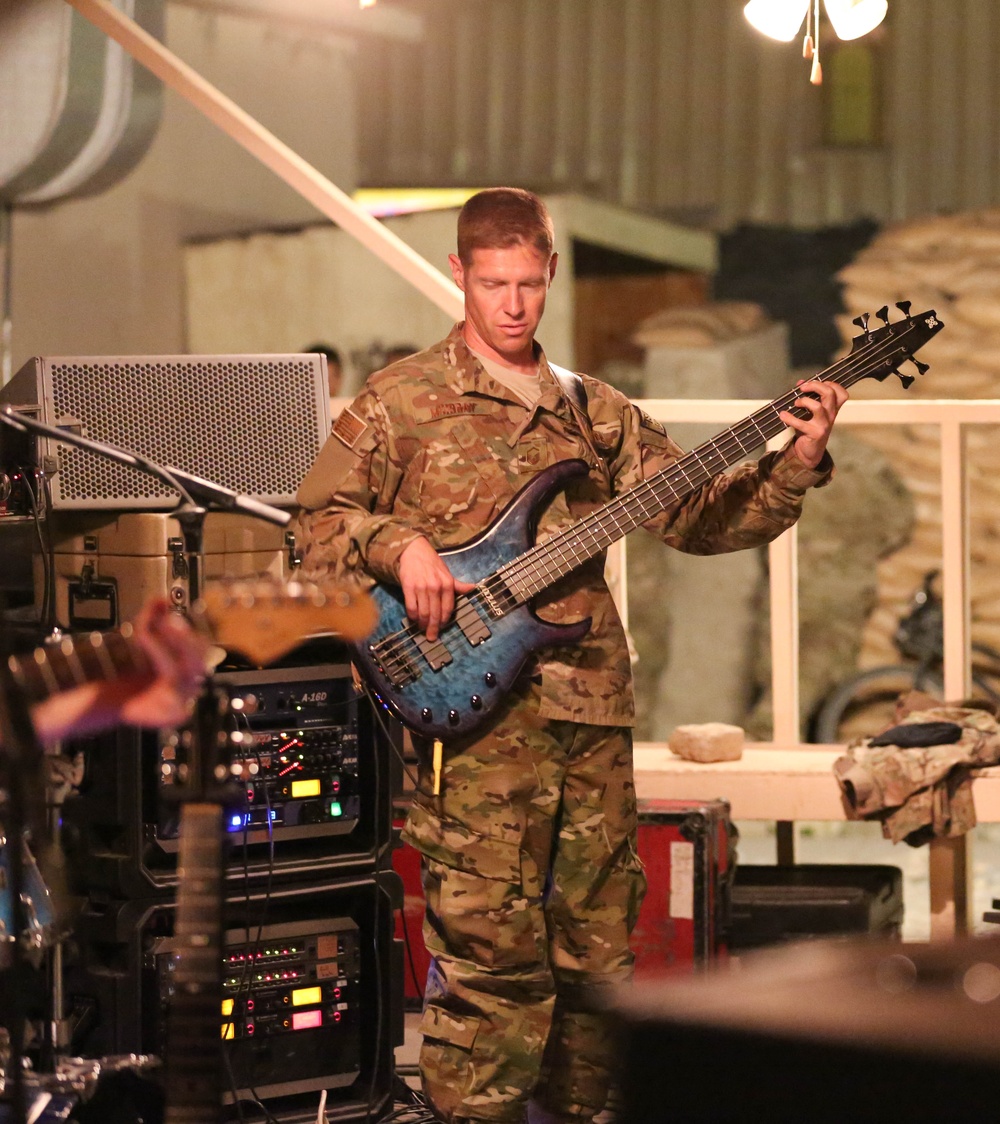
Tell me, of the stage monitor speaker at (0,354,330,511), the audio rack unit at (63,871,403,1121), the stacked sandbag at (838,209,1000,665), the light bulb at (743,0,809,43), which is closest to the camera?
the audio rack unit at (63,871,403,1121)

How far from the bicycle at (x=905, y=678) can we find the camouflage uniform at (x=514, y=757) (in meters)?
4.87

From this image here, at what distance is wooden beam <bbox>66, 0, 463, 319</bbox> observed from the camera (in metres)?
4.94

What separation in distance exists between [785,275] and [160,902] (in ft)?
20.0

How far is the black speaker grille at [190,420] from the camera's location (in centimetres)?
381

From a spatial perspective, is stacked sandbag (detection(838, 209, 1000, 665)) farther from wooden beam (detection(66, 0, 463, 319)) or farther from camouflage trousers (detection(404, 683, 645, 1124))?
camouflage trousers (detection(404, 683, 645, 1124))

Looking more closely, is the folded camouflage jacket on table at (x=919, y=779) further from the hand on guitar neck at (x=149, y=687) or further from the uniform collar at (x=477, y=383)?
the hand on guitar neck at (x=149, y=687)

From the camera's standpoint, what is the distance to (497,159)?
9328 mm

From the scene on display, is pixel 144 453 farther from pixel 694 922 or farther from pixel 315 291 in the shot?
pixel 315 291

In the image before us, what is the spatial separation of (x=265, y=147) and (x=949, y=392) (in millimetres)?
4419

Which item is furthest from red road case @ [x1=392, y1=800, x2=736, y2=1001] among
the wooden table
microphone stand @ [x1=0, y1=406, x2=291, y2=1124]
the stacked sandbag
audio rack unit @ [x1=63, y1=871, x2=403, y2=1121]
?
the stacked sandbag

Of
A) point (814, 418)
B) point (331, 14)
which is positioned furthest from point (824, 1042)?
point (331, 14)

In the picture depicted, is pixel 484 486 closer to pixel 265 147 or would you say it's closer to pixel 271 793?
pixel 271 793

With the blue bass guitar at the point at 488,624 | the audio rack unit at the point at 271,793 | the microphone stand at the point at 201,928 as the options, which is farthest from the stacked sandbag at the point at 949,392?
the microphone stand at the point at 201,928

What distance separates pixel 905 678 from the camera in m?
8.15
